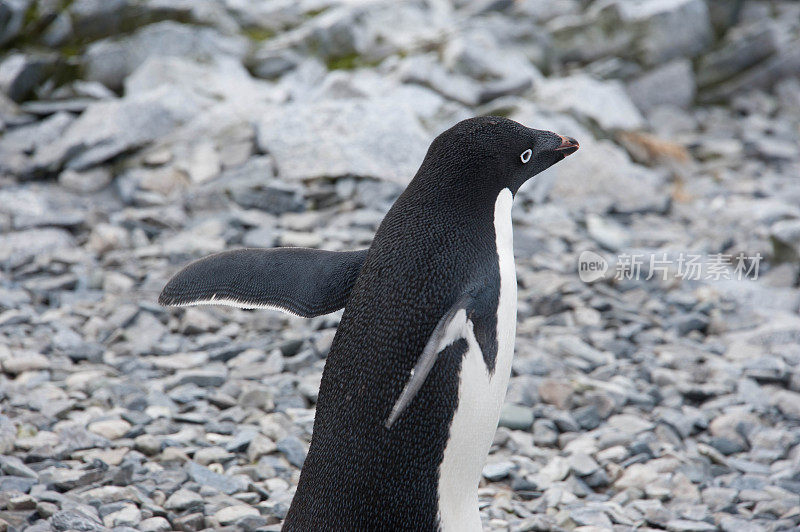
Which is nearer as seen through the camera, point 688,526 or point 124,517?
point 124,517

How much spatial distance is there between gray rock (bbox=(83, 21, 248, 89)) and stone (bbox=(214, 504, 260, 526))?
5.05m

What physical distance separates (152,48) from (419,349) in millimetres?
5830

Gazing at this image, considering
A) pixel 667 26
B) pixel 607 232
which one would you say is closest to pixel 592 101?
pixel 667 26

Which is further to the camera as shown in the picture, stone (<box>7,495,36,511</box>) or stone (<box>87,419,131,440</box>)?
stone (<box>87,419,131,440</box>)

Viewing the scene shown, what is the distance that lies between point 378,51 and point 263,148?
7.58ft

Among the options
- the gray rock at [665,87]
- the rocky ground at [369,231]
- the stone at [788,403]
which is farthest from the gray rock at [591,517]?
the gray rock at [665,87]

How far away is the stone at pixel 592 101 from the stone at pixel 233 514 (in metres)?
4.99

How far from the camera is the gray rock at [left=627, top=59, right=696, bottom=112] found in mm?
8266

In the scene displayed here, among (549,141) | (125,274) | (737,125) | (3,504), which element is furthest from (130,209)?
(737,125)

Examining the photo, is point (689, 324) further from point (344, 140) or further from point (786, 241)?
point (344, 140)

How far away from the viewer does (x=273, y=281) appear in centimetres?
221

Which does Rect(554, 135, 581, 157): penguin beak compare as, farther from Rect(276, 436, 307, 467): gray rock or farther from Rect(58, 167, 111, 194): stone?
Rect(58, 167, 111, 194): stone

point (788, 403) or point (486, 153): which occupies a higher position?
point (486, 153)

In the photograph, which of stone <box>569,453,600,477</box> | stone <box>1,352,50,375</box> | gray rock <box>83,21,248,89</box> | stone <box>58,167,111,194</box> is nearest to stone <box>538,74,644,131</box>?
gray rock <box>83,21,248,89</box>
